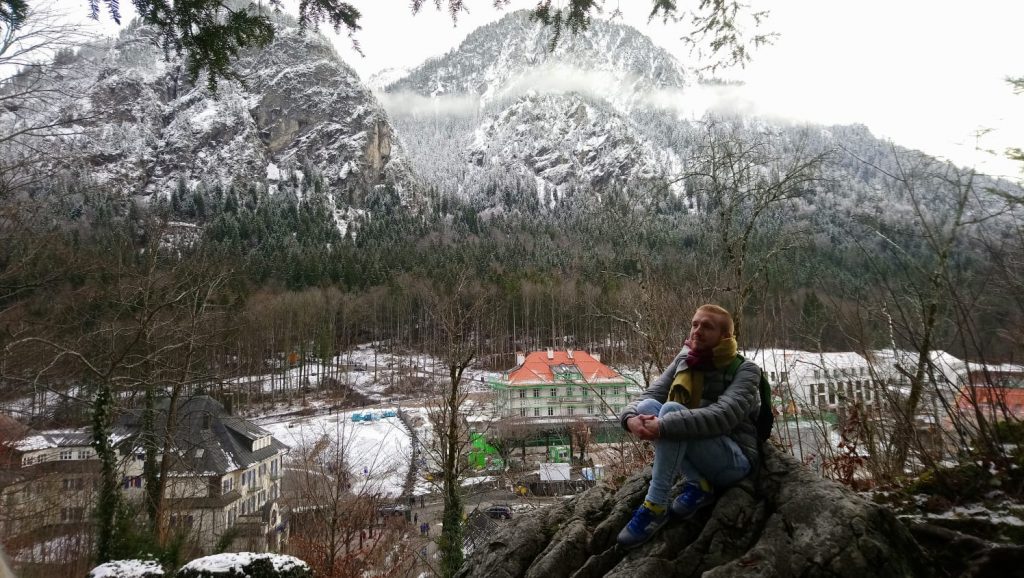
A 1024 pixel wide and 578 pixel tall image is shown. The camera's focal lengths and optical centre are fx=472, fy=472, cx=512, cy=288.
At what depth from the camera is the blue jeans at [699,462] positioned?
2.33 metres

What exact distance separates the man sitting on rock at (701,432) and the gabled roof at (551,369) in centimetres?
2127

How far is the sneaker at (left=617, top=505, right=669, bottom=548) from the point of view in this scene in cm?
235

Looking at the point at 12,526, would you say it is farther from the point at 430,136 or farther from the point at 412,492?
the point at 430,136

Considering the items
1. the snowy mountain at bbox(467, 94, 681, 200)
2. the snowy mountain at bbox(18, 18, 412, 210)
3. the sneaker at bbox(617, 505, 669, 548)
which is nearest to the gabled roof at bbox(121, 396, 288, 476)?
the sneaker at bbox(617, 505, 669, 548)

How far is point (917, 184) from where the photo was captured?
3213mm

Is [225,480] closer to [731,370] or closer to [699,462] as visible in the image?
[699,462]

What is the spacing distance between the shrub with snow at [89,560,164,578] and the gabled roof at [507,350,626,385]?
761 inches

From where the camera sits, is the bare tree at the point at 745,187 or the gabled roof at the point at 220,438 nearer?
the bare tree at the point at 745,187

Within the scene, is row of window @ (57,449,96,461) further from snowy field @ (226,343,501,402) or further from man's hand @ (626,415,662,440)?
snowy field @ (226,343,501,402)

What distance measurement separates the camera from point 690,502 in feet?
7.68

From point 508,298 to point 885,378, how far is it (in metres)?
44.0

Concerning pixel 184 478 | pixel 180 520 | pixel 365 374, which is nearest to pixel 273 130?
pixel 365 374

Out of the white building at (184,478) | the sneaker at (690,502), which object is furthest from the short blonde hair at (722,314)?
the white building at (184,478)

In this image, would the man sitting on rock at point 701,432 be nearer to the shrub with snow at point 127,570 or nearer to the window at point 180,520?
the shrub with snow at point 127,570
